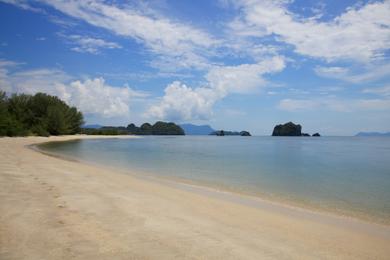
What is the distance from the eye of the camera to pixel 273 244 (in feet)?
24.7

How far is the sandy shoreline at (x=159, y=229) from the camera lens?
6508 mm

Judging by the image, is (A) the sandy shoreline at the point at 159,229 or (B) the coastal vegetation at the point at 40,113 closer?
(A) the sandy shoreline at the point at 159,229

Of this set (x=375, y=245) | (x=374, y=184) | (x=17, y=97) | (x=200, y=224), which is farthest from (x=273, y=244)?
(x=17, y=97)

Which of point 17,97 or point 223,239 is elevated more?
point 17,97

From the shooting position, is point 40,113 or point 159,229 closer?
point 159,229

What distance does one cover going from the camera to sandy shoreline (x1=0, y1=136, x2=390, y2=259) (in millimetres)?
6508

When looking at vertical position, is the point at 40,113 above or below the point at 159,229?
above

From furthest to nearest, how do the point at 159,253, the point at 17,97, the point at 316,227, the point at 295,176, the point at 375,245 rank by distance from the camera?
the point at 17,97 → the point at 295,176 → the point at 316,227 → the point at 375,245 → the point at 159,253

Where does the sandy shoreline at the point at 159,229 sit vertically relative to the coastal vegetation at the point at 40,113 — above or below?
below

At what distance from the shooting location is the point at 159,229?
26.5 ft

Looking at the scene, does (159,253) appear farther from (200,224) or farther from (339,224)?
(339,224)

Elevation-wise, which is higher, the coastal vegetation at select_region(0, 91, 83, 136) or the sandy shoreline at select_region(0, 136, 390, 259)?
the coastal vegetation at select_region(0, 91, 83, 136)

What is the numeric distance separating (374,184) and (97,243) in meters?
17.6

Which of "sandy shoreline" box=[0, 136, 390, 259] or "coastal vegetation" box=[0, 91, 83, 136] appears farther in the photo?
"coastal vegetation" box=[0, 91, 83, 136]
